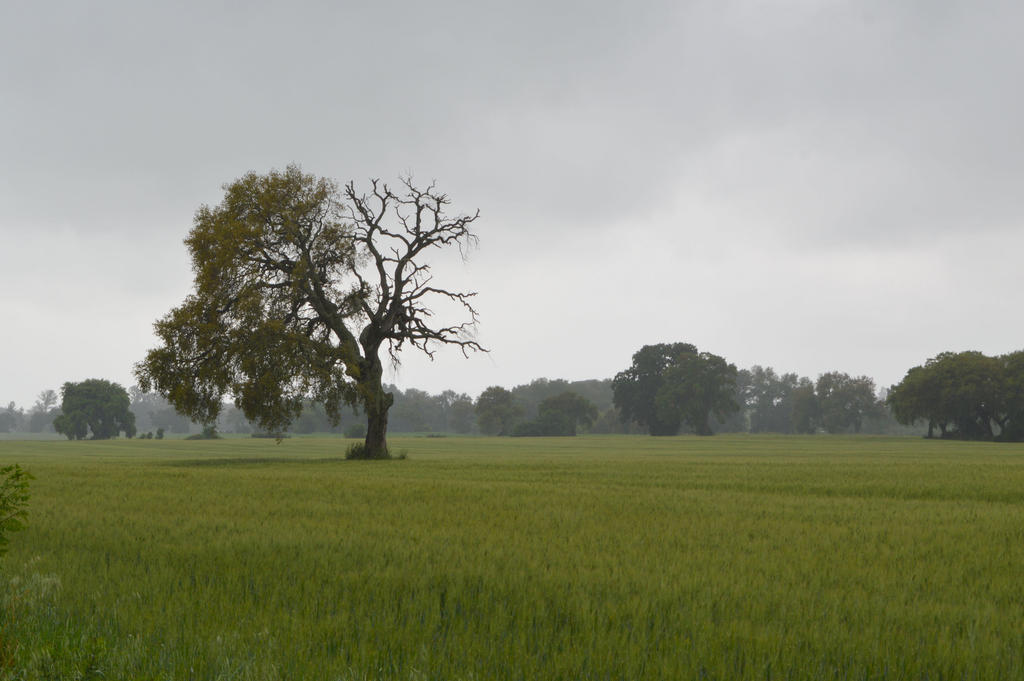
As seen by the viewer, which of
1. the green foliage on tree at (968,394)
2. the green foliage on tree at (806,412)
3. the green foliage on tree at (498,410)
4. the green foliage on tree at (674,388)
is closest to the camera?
the green foliage on tree at (968,394)

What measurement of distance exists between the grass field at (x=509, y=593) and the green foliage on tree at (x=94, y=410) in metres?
130

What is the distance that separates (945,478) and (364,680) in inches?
972

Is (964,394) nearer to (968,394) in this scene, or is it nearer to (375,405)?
(968,394)

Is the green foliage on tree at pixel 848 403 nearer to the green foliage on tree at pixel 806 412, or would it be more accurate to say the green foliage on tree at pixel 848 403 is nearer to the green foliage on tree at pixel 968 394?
the green foliage on tree at pixel 806 412

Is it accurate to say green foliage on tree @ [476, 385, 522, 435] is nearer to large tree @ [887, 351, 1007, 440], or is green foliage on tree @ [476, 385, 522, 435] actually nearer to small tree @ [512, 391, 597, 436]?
small tree @ [512, 391, 597, 436]

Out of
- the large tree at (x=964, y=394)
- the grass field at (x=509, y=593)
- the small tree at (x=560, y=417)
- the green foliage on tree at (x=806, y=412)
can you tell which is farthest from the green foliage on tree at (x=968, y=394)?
the grass field at (x=509, y=593)

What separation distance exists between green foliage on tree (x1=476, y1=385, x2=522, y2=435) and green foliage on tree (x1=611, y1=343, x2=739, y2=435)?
27393 mm

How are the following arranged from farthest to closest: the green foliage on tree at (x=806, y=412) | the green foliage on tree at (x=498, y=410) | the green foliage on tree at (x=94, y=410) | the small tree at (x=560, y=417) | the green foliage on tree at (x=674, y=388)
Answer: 1. the green foliage on tree at (x=806, y=412)
2. the green foliage on tree at (x=498, y=410)
3. the small tree at (x=560, y=417)
4. the green foliage on tree at (x=94, y=410)
5. the green foliage on tree at (x=674, y=388)

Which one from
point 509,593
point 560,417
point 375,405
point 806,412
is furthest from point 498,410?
point 509,593

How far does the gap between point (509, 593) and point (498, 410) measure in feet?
488

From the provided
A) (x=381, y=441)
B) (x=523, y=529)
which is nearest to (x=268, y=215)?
(x=381, y=441)

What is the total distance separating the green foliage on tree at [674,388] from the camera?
124188mm

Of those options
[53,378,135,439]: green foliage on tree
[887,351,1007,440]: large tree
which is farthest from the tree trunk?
[53,378,135,439]: green foliage on tree

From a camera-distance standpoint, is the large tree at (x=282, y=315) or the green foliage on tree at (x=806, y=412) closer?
the large tree at (x=282, y=315)
